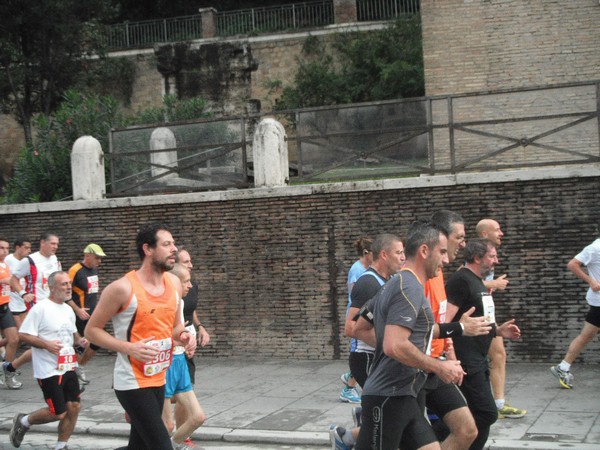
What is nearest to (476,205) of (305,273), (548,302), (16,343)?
(548,302)

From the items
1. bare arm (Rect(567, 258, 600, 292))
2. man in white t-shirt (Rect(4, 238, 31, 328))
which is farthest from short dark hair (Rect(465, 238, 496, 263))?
man in white t-shirt (Rect(4, 238, 31, 328))

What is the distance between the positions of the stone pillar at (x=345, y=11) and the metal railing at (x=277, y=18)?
3.49ft

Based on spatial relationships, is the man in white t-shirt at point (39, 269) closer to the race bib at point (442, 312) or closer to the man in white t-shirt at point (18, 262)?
the man in white t-shirt at point (18, 262)

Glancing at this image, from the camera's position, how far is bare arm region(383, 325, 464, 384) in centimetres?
557

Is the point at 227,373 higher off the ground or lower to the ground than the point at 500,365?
lower

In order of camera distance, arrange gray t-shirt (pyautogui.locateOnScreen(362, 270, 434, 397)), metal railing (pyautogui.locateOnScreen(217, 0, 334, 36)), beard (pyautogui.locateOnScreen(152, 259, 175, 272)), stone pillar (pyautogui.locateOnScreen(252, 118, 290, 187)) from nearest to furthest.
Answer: gray t-shirt (pyautogui.locateOnScreen(362, 270, 434, 397))
beard (pyautogui.locateOnScreen(152, 259, 175, 272))
stone pillar (pyautogui.locateOnScreen(252, 118, 290, 187))
metal railing (pyautogui.locateOnScreen(217, 0, 334, 36))

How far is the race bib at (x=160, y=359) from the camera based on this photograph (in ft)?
20.9

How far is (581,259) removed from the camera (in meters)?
11.1

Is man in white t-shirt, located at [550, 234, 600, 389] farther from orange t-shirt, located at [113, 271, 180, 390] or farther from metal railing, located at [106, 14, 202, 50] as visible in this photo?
metal railing, located at [106, 14, 202, 50]

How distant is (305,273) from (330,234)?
75cm

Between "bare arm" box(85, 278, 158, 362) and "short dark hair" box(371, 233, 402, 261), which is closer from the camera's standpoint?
"bare arm" box(85, 278, 158, 362)

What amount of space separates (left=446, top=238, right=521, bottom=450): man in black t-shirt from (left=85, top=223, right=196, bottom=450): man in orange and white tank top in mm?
2276

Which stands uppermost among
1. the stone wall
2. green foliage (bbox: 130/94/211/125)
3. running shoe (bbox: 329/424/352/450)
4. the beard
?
the stone wall

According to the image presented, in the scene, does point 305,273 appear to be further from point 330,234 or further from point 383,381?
point 383,381
